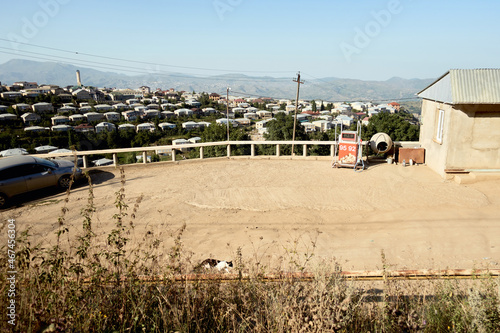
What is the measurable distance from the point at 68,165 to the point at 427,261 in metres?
11.4

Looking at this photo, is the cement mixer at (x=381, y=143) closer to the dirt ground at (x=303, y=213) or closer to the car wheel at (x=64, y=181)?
the dirt ground at (x=303, y=213)

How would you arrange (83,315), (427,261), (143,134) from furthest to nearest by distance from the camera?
(143,134), (427,261), (83,315)

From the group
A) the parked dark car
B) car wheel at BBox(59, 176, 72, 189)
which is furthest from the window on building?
car wheel at BBox(59, 176, 72, 189)

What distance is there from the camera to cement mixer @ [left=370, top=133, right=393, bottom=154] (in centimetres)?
1464

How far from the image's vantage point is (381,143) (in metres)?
14.8

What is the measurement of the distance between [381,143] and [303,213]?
708cm

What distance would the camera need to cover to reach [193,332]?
146 inches

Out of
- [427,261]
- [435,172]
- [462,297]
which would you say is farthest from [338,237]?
[435,172]

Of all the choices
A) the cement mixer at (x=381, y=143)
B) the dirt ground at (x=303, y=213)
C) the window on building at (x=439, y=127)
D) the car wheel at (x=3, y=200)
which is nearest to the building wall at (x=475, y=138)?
the dirt ground at (x=303, y=213)

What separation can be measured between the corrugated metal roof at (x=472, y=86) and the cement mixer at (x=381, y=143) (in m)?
2.75

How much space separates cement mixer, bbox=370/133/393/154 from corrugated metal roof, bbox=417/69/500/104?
9.03 feet

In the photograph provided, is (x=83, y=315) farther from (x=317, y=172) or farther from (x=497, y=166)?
(x=497, y=166)

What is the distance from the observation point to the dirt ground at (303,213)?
24.6ft

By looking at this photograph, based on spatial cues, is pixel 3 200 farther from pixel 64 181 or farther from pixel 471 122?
pixel 471 122
